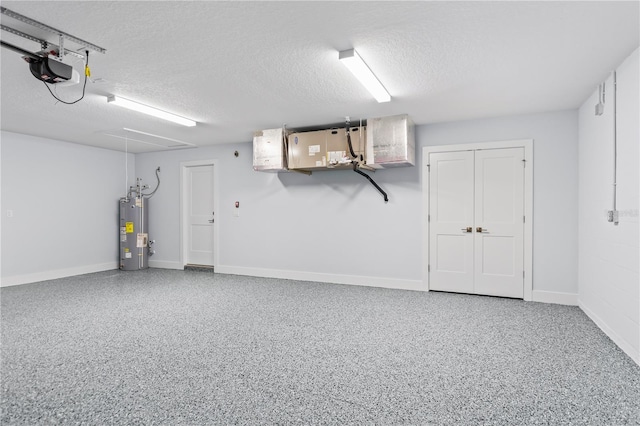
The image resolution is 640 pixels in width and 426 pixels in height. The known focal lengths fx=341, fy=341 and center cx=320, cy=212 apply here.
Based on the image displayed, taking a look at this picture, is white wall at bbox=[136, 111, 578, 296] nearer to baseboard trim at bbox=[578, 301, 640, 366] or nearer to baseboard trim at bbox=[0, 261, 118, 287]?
baseboard trim at bbox=[578, 301, 640, 366]

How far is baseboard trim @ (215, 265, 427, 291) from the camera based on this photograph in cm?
514

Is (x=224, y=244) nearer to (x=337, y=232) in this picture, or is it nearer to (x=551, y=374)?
(x=337, y=232)

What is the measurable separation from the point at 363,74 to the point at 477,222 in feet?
9.23

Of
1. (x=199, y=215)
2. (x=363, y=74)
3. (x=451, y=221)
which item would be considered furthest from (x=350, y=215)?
(x=199, y=215)

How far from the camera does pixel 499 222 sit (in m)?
4.65

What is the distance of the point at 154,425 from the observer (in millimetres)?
1908

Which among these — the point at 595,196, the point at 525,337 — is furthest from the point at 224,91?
the point at 595,196

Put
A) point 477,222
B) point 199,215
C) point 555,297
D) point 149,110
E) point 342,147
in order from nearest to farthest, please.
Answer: point 149,110 < point 555,297 < point 477,222 < point 342,147 < point 199,215

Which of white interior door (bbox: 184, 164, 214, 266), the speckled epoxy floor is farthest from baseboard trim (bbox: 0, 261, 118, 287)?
white interior door (bbox: 184, 164, 214, 266)

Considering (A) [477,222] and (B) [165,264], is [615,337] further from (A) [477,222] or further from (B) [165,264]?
(B) [165,264]

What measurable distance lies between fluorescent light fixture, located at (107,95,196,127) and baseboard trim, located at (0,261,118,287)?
3761 mm

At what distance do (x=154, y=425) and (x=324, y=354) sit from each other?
1350mm

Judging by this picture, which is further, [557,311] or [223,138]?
[223,138]

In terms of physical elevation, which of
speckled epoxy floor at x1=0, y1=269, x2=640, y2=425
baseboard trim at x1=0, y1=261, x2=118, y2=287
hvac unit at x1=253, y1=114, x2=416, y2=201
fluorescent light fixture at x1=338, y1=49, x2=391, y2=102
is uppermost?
fluorescent light fixture at x1=338, y1=49, x2=391, y2=102
